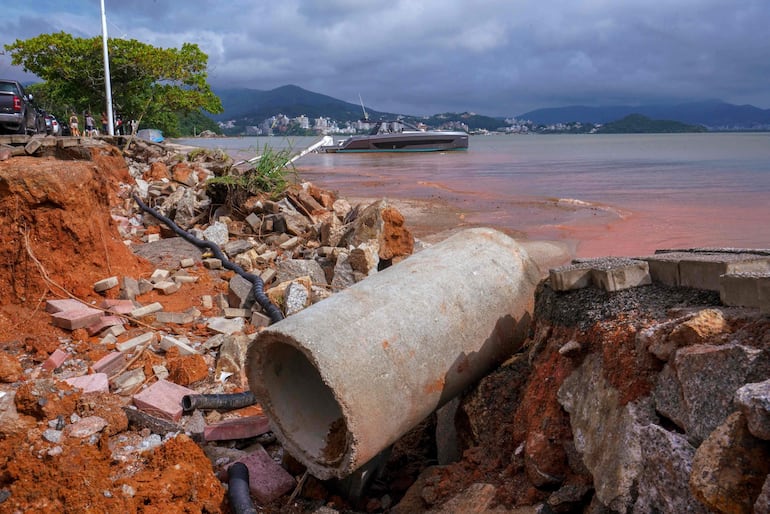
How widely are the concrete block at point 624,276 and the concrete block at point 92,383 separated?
3783 mm

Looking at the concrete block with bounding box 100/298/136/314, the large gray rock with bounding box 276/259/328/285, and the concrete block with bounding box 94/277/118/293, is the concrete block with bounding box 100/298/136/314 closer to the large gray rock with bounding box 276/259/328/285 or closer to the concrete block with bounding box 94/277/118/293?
the concrete block with bounding box 94/277/118/293

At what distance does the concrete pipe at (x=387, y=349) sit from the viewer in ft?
11.0

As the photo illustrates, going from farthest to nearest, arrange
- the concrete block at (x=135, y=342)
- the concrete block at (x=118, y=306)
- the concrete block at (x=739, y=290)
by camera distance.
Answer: the concrete block at (x=118, y=306)
the concrete block at (x=135, y=342)
the concrete block at (x=739, y=290)

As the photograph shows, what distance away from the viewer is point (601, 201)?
17.7 meters

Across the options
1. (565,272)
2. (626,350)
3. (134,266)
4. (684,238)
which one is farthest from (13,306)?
(684,238)

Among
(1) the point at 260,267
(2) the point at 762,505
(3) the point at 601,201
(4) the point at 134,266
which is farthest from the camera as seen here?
(3) the point at 601,201

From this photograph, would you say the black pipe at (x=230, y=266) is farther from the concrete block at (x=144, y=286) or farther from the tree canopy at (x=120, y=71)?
the tree canopy at (x=120, y=71)

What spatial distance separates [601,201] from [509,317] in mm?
14660

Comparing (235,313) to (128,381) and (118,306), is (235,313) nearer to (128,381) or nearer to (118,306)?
(118,306)

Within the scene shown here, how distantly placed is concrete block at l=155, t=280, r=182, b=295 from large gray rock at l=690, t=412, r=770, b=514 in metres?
5.94

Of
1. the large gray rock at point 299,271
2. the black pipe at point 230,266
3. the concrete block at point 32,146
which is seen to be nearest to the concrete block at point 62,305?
the black pipe at point 230,266

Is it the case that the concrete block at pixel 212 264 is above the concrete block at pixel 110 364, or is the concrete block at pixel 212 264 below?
above

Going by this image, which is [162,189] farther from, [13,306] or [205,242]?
[13,306]

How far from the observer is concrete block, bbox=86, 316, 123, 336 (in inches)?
221
